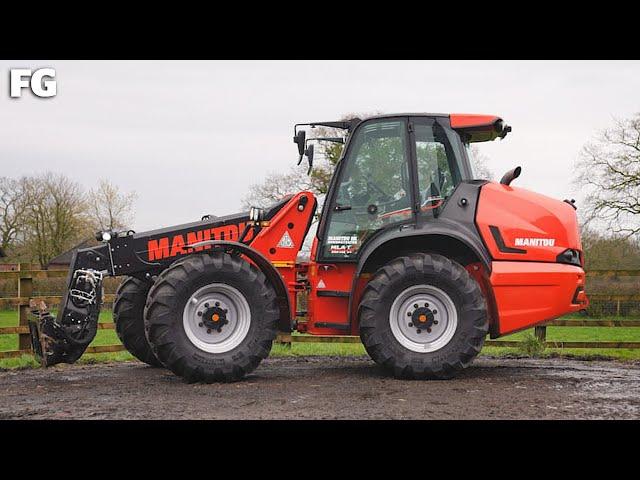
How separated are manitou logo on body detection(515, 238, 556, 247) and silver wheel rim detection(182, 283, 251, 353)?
2998 millimetres

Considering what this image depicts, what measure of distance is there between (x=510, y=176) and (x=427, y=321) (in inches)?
75.8

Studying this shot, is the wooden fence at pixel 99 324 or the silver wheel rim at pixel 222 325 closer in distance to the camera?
the silver wheel rim at pixel 222 325

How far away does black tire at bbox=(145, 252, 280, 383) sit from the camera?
7992 millimetres

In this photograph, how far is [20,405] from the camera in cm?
703

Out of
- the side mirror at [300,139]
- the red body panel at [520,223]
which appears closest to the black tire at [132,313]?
the side mirror at [300,139]

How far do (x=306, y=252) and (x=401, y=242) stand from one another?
3.81 ft

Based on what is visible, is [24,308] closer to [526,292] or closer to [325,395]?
[325,395]

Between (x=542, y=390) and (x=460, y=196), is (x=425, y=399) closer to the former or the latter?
(x=542, y=390)

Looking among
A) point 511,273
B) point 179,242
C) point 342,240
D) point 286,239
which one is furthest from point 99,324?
point 511,273

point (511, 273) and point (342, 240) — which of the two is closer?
point (511, 273)

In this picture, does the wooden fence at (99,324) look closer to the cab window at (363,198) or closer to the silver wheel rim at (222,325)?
the silver wheel rim at (222,325)

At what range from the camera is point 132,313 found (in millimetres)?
9586

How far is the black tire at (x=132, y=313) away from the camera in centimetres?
956

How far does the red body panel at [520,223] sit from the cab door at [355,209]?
818 millimetres
